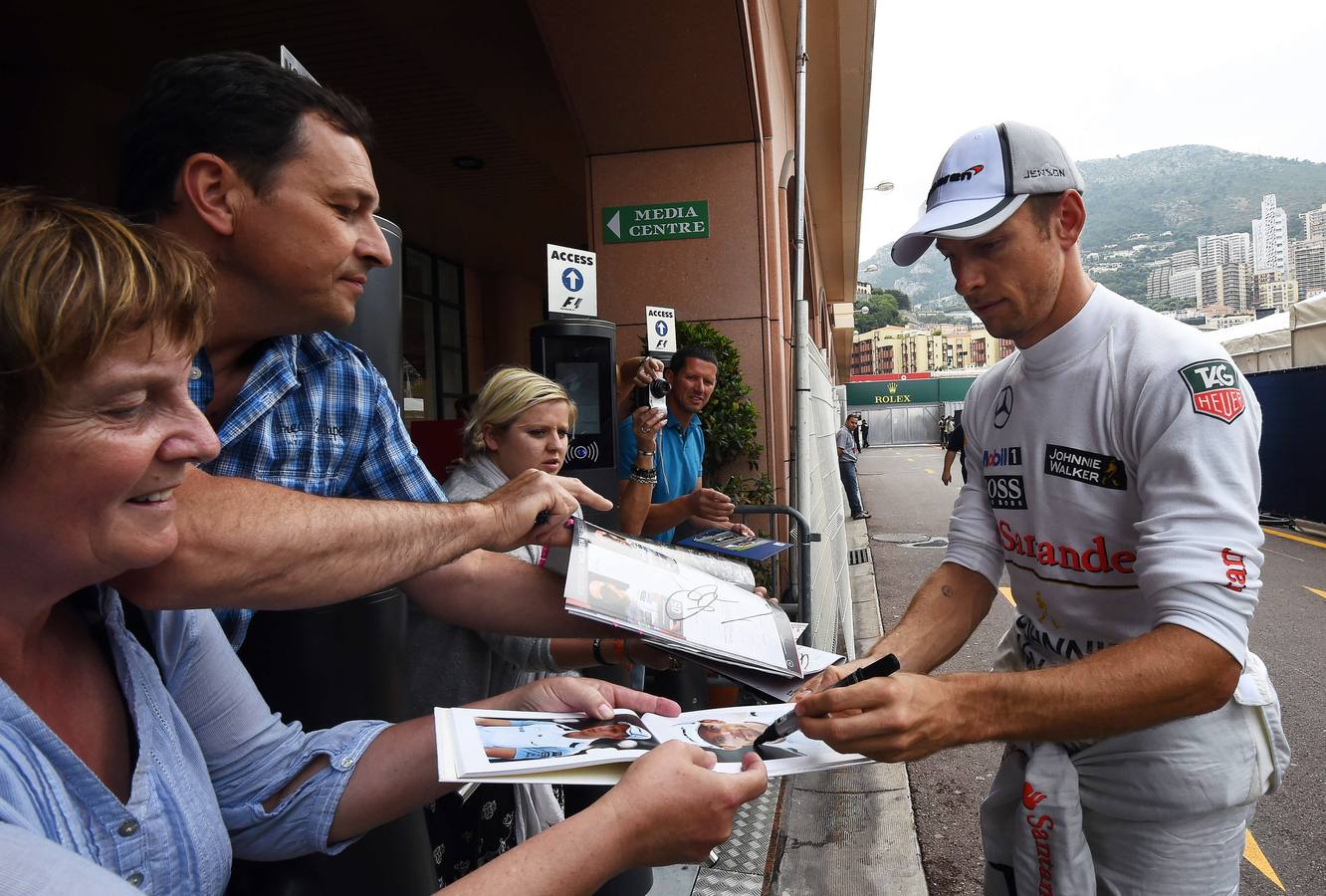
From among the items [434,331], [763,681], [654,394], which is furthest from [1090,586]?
[434,331]

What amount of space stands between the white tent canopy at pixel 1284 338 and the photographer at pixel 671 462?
→ 31.0 feet

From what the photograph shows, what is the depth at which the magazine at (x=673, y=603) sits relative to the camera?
147 cm

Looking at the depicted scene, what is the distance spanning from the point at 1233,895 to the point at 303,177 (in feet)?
7.88

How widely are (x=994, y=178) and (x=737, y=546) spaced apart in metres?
1.97

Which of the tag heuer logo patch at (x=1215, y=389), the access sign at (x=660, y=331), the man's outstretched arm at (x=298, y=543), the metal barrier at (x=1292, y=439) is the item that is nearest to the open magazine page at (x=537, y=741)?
the man's outstretched arm at (x=298, y=543)

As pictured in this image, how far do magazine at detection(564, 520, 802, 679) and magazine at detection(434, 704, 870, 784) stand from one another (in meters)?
0.13

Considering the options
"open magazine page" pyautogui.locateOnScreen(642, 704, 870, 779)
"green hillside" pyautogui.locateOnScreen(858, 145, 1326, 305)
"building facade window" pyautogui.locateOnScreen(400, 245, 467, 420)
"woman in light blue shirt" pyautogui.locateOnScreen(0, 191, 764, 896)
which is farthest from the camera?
"green hillside" pyautogui.locateOnScreen(858, 145, 1326, 305)

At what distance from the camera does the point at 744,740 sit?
146 cm

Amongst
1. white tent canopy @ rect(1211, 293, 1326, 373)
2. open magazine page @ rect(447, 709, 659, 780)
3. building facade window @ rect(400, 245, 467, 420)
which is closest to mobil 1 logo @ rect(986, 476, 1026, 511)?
open magazine page @ rect(447, 709, 659, 780)

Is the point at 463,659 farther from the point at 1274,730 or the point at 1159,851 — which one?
the point at 1274,730

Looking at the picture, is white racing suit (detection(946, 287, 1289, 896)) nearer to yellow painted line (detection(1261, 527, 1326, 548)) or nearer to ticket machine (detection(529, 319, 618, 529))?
ticket machine (detection(529, 319, 618, 529))

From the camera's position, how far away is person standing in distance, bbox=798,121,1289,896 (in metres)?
1.46

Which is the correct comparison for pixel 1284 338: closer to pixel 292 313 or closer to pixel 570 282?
pixel 570 282

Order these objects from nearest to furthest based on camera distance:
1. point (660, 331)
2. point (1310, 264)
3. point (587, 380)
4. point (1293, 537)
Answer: point (587, 380), point (660, 331), point (1293, 537), point (1310, 264)
